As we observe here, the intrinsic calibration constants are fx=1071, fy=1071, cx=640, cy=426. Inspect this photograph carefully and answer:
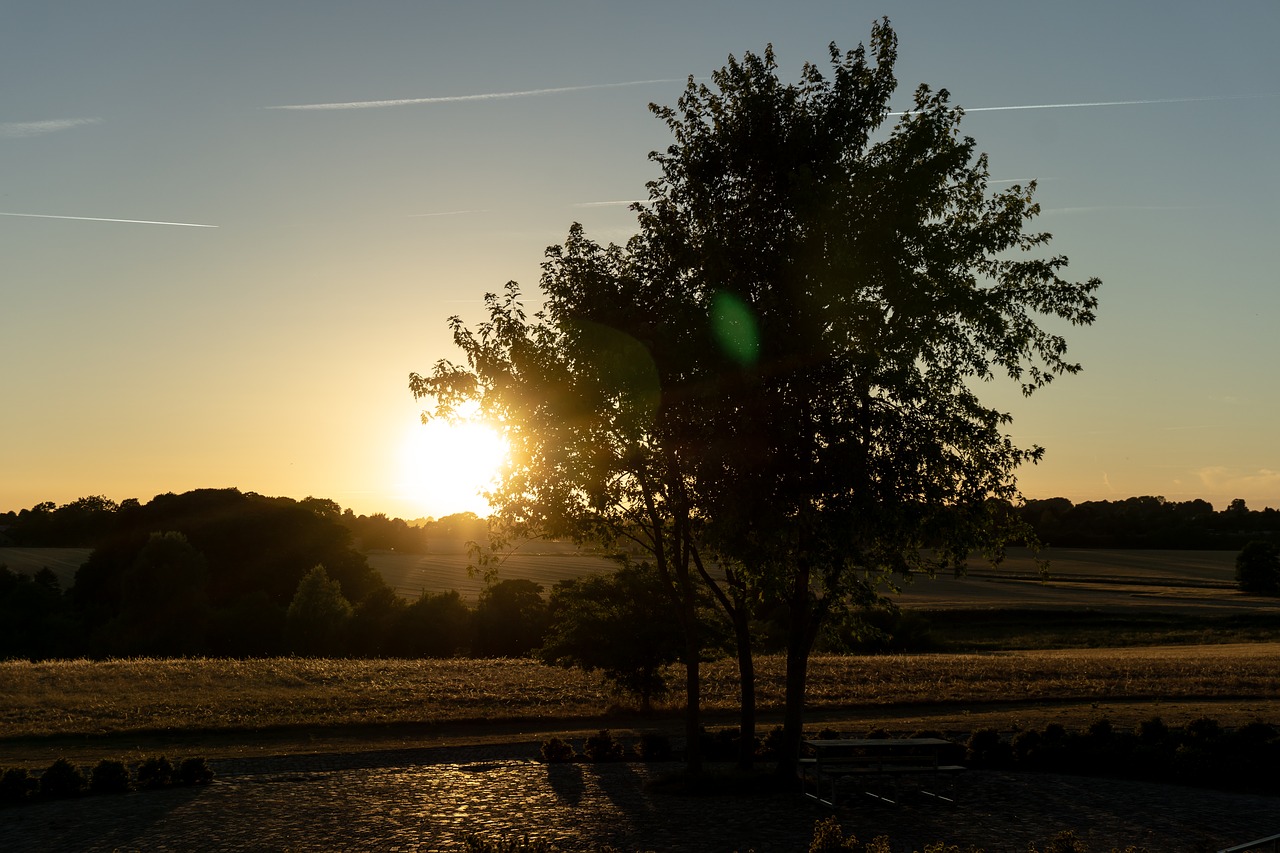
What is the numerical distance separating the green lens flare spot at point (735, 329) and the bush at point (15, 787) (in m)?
14.7

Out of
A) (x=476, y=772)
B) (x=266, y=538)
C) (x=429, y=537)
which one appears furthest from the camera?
(x=429, y=537)

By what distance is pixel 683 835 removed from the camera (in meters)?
15.5

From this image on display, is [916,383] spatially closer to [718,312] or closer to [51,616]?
[718,312]

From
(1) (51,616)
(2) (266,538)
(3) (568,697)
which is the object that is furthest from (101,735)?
(2) (266,538)

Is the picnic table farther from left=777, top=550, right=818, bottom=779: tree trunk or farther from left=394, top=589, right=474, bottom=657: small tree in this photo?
left=394, top=589, right=474, bottom=657: small tree

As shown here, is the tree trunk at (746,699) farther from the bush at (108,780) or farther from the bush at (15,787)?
the bush at (15,787)

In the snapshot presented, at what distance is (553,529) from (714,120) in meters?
8.19

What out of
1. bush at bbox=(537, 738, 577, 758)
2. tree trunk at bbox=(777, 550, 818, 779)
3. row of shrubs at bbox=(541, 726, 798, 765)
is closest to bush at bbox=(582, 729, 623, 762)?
row of shrubs at bbox=(541, 726, 798, 765)

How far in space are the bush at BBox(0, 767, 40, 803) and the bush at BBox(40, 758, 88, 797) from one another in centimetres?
22

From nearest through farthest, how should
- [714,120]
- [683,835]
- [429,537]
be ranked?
[683,835] → [714,120] → [429,537]

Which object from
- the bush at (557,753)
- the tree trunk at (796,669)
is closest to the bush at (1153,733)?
the tree trunk at (796,669)

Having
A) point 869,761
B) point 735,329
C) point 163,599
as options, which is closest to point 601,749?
point 869,761

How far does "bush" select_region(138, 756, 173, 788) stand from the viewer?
20141 mm

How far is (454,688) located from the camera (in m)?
39.3
